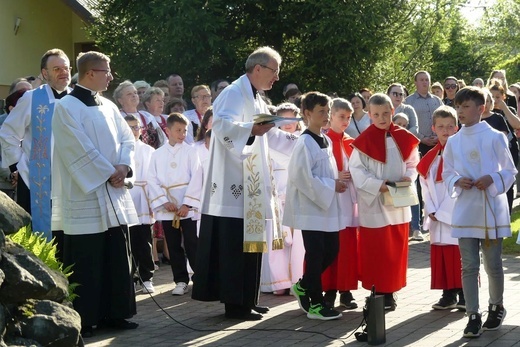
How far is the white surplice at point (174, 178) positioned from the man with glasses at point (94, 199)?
7.66 ft

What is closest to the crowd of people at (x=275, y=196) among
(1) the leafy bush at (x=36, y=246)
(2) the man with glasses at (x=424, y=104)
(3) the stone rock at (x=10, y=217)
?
(1) the leafy bush at (x=36, y=246)

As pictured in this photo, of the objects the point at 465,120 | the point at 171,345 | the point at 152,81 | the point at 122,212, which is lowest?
the point at 171,345

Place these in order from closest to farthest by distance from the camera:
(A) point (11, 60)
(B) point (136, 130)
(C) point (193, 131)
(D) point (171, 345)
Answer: (D) point (171, 345) < (B) point (136, 130) < (C) point (193, 131) < (A) point (11, 60)

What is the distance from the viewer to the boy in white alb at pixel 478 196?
26.9 ft

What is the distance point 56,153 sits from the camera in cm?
878

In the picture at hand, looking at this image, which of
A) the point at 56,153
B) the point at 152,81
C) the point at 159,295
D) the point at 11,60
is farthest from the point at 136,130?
the point at 11,60

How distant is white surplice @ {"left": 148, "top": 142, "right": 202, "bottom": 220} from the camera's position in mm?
11211

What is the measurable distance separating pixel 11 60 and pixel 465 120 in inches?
706

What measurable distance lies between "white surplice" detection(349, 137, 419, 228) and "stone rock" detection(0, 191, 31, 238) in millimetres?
3521

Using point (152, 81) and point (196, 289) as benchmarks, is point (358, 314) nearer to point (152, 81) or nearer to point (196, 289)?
point (196, 289)

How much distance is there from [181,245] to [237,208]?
223cm

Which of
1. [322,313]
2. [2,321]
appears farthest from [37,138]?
[2,321]

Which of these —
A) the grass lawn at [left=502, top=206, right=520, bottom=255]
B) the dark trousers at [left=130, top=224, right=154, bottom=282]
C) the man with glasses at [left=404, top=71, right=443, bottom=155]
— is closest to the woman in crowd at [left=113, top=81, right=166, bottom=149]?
the dark trousers at [left=130, top=224, right=154, bottom=282]

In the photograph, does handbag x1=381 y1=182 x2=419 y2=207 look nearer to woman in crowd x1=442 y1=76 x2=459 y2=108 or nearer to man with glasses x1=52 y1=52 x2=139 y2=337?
man with glasses x1=52 y1=52 x2=139 y2=337
